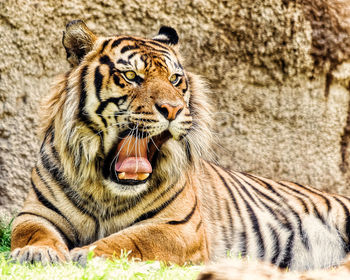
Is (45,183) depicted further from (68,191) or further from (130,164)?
(130,164)

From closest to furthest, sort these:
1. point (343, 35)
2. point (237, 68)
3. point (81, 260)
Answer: point (81, 260) < point (237, 68) < point (343, 35)

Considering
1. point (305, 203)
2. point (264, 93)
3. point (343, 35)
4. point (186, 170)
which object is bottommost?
point (305, 203)

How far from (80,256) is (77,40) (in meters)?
1.25

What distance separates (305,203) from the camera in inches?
167

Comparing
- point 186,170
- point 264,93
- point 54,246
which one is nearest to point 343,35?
point 264,93

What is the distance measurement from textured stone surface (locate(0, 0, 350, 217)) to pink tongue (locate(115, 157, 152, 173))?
1451 mm

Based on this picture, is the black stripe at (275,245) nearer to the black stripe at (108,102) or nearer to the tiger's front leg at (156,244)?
the tiger's front leg at (156,244)

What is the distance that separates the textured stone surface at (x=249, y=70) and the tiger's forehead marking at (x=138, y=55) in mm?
1153

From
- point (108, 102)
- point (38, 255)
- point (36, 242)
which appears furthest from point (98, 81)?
point (38, 255)

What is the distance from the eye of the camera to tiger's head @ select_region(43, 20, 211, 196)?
3113mm

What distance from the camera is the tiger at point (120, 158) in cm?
307

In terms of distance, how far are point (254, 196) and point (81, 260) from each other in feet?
5.78

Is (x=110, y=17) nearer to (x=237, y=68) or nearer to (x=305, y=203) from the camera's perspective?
(x=237, y=68)

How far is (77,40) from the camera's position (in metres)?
3.37
